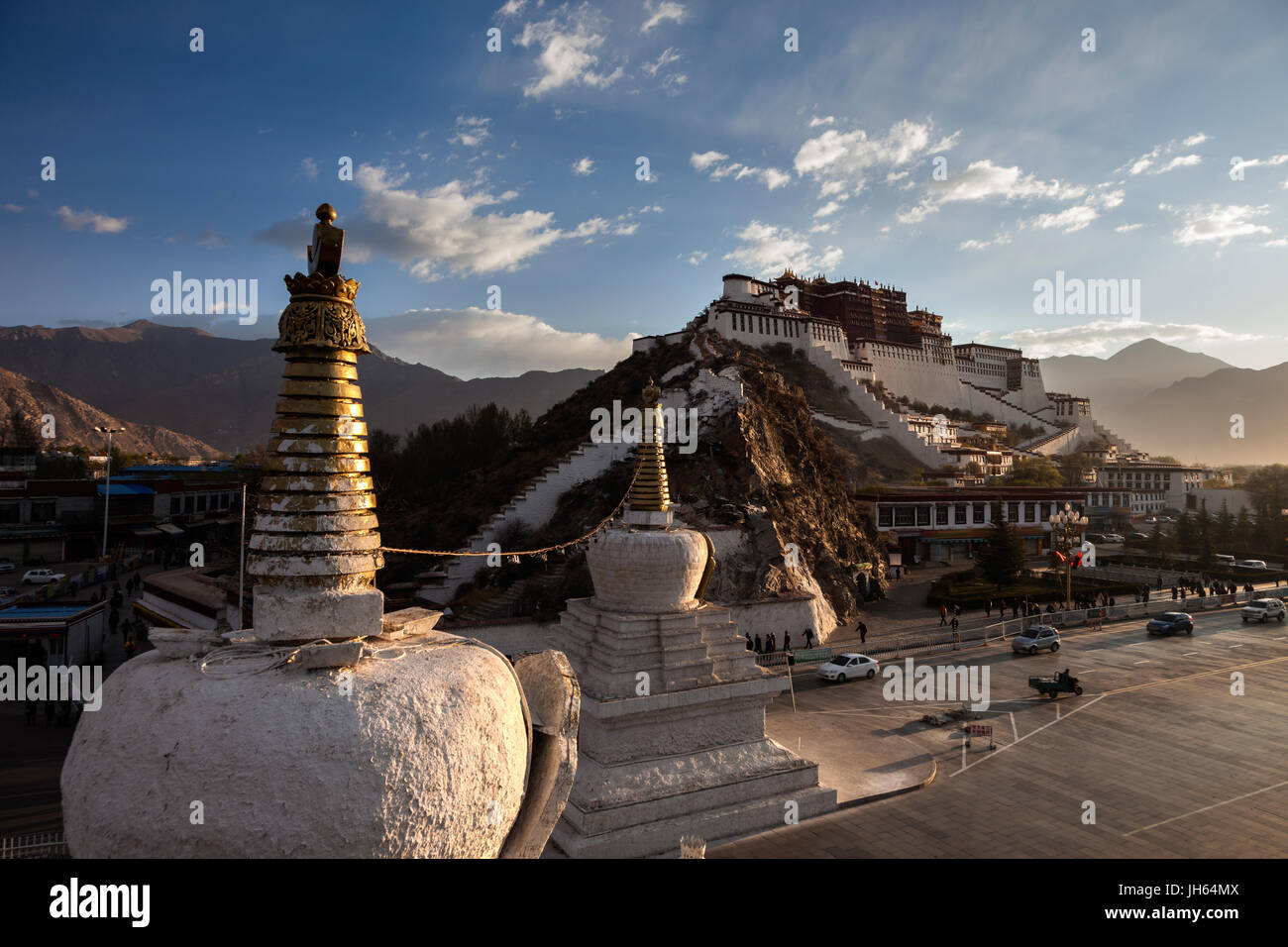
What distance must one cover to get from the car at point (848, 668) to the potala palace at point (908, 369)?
129ft

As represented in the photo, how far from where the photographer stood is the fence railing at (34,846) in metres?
10.1

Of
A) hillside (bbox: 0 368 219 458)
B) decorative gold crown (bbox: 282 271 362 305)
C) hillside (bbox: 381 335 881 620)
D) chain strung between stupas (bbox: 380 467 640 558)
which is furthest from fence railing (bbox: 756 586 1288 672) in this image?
hillside (bbox: 0 368 219 458)

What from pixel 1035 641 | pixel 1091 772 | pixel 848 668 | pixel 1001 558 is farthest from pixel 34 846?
pixel 1001 558

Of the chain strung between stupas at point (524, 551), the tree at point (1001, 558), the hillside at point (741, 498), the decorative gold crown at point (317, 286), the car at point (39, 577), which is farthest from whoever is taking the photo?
the tree at point (1001, 558)

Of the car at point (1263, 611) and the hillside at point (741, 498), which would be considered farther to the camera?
the car at point (1263, 611)

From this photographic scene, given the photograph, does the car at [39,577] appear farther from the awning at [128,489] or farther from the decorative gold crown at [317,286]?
the decorative gold crown at [317,286]

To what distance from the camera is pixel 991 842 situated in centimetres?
1127

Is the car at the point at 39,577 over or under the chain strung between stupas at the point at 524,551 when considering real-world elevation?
under

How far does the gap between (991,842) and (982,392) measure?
302ft

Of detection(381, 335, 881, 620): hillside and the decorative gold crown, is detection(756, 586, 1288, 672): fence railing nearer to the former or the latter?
detection(381, 335, 881, 620): hillside

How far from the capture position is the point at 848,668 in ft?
70.1

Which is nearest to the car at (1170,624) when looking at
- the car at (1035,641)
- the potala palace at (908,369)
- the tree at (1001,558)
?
the car at (1035,641)
